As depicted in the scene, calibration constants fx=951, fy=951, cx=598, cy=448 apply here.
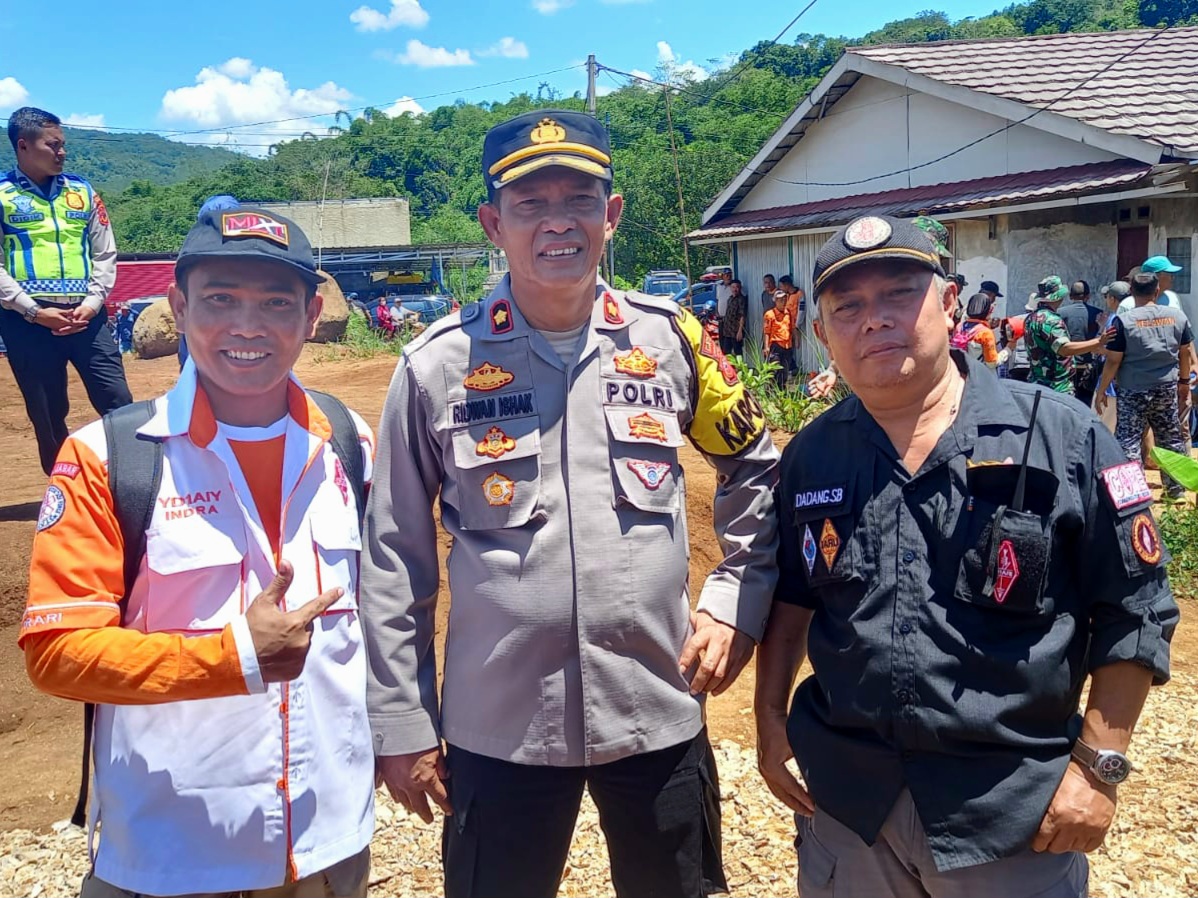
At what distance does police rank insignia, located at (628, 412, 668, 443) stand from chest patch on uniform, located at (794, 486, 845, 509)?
349mm

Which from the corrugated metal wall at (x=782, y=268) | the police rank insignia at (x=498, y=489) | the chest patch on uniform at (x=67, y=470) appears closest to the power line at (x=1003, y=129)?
the corrugated metal wall at (x=782, y=268)

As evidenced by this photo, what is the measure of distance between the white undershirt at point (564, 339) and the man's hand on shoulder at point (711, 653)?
70cm

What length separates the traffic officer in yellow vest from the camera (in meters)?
4.60

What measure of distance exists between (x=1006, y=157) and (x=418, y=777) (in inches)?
508

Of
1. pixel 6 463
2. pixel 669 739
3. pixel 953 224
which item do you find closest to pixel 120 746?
pixel 669 739

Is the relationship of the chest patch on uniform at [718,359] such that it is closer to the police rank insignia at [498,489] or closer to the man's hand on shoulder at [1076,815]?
the police rank insignia at [498,489]

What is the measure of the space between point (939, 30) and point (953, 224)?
47.4 m

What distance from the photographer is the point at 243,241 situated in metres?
2.00

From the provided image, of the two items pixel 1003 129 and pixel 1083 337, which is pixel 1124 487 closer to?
pixel 1083 337

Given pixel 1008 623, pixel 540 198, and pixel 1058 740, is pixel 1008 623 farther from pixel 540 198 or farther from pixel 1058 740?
pixel 540 198

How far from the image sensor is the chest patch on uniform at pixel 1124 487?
1.83 metres

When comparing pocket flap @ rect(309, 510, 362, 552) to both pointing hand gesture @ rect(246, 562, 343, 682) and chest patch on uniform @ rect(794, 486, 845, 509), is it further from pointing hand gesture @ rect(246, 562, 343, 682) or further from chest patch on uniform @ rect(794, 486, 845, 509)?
chest patch on uniform @ rect(794, 486, 845, 509)

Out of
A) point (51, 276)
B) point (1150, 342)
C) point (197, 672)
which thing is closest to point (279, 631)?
point (197, 672)

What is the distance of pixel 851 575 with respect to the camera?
1.98 meters
